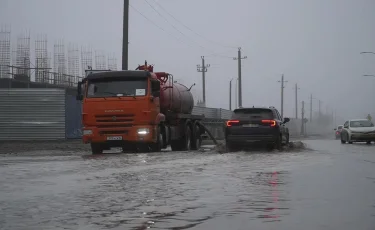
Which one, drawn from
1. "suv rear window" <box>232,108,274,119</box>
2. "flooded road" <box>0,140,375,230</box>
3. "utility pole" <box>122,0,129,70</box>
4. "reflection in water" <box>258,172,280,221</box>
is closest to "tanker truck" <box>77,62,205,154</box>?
"suv rear window" <box>232,108,274,119</box>

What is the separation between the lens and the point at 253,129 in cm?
2036

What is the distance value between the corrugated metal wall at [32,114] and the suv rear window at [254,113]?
16.1 m

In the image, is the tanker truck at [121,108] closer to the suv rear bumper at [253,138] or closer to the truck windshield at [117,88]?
the truck windshield at [117,88]

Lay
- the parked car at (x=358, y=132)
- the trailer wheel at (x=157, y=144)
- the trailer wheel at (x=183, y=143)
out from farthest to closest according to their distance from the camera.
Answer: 1. the parked car at (x=358, y=132)
2. the trailer wheel at (x=183, y=143)
3. the trailer wheel at (x=157, y=144)

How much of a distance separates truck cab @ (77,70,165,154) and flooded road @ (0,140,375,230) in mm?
7015

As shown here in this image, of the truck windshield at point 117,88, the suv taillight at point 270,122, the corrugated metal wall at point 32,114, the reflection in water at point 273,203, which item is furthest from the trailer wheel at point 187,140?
the reflection in water at point 273,203

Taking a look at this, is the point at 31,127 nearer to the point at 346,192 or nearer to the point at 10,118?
the point at 10,118

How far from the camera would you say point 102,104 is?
2039 centimetres

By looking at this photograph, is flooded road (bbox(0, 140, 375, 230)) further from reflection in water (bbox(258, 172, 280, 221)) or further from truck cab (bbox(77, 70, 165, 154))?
truck cab (bbox(77, 70, 165, 154))

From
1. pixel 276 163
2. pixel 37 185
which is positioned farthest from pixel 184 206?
pixel 276 163

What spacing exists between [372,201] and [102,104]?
13686 mm

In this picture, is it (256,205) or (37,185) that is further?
(37,185)

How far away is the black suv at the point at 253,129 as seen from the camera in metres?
20.3

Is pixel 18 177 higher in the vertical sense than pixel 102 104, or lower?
lower
